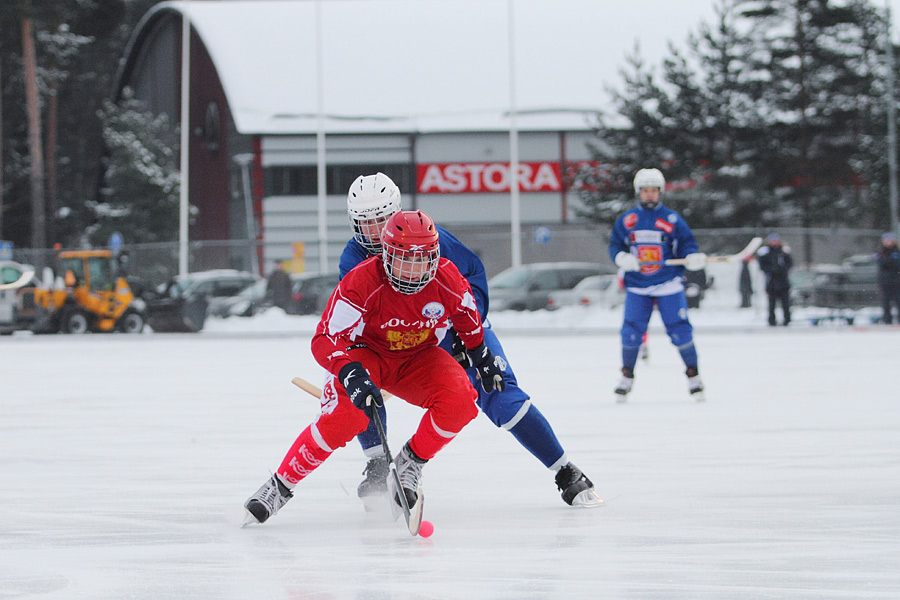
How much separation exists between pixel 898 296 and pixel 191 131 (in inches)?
1146

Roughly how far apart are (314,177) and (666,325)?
3061 cm

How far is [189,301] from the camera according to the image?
22.3m

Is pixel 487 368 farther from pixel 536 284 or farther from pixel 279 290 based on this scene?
pixel 279 290

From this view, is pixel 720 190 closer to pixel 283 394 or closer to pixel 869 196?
pixel 869 196

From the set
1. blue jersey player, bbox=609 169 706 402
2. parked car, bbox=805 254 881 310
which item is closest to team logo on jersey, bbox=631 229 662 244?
blue jersey player, bbox=609 169 706 402

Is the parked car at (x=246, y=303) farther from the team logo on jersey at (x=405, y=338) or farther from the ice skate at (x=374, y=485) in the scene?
the team logo on jersey at (x=405, y=338)

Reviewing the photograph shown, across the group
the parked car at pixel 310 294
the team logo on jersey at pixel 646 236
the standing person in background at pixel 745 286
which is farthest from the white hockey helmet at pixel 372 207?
the parked car at pixel 310 294

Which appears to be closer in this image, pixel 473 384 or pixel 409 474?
pixel 409 474

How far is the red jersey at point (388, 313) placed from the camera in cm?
412

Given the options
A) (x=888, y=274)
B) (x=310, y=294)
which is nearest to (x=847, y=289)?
(x=888, y=274)

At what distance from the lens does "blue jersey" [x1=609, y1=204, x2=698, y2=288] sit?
341 inches

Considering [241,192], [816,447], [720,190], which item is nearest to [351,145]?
[241,192]

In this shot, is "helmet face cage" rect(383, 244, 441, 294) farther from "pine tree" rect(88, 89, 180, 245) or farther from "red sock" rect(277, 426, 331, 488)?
"pine tree" rect(88, 89, 180, 245)

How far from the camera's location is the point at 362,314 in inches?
164
